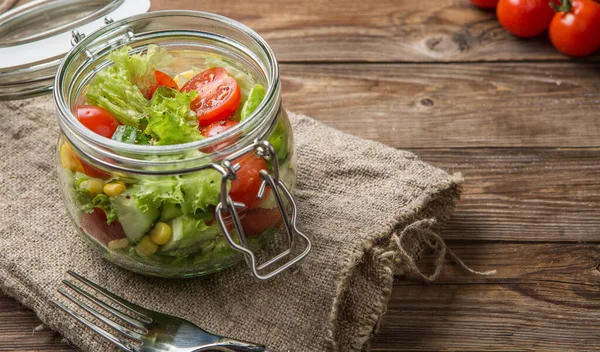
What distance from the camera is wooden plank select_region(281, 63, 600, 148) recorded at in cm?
186

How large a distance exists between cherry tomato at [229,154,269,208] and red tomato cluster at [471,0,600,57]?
120 cm

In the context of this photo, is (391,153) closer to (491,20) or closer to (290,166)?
(290,166)

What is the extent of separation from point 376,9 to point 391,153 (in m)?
0.83

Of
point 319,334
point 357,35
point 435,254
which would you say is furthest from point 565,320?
point 357,35

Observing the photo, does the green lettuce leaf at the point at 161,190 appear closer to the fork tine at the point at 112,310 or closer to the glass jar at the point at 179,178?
the glass jar at the point at 179,178

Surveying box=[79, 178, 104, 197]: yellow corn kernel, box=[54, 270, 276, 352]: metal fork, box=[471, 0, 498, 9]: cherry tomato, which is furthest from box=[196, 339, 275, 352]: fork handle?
box=[471, 0, 498, 9]: cherry tomato

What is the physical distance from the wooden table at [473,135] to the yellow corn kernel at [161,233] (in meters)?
0.33

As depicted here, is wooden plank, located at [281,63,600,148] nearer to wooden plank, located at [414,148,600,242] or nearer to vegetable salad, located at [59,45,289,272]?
wooden plank, located at [414,148,600,242]

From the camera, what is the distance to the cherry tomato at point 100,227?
1.30 m

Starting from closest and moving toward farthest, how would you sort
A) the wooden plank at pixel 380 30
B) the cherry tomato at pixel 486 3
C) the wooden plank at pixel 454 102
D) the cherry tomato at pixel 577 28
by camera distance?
the wooden plank at pixel 454 102
the cherry tomato at pixel 577 28
the wooden plank at pixel 380 30
the cherry tomato at pixel 486 3

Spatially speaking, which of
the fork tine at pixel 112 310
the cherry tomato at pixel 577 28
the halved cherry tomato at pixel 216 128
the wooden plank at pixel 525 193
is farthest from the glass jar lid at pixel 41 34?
the cherry tomato at pixel 577 28

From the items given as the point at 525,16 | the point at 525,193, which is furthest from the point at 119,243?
the point at 525,16

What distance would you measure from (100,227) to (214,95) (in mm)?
330

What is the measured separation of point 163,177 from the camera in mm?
1226
